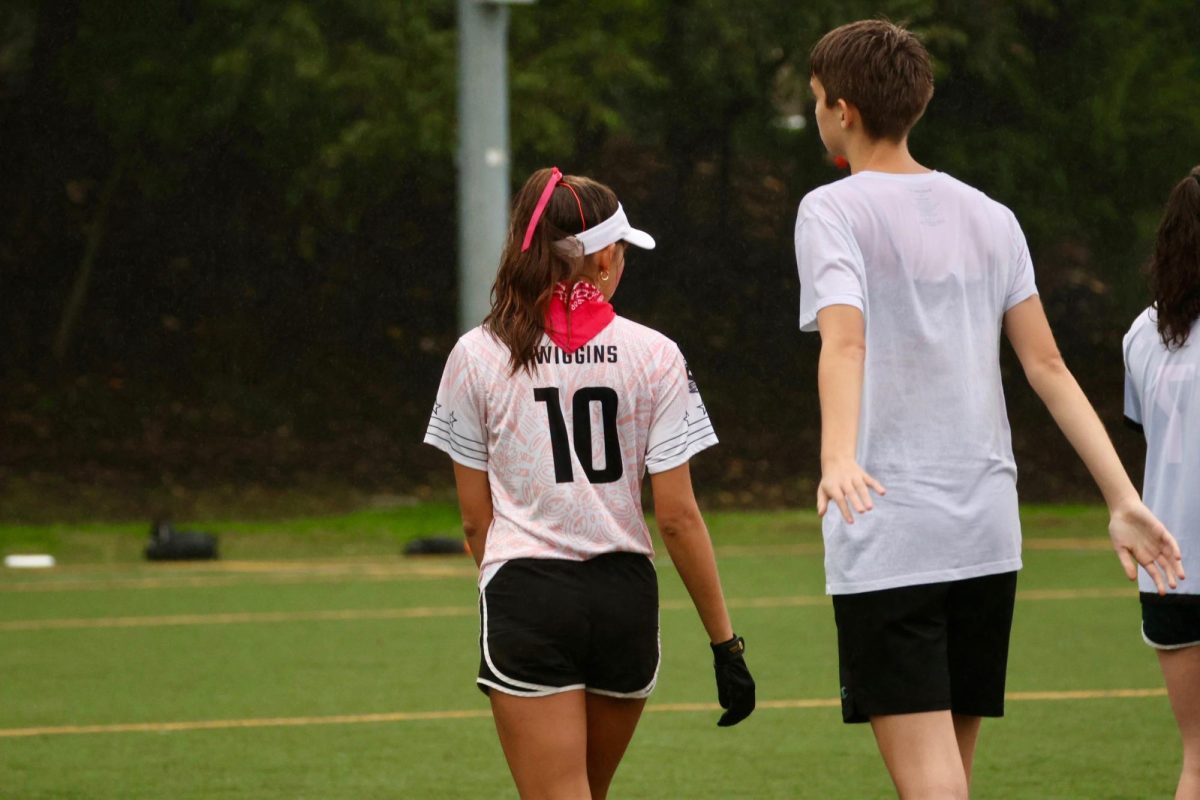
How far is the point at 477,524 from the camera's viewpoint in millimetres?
3916

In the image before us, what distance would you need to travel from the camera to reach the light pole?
643 inches

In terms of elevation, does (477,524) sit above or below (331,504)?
above

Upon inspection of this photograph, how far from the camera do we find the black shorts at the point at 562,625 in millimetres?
3779

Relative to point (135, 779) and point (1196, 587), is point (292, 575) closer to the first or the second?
point (135, 779)

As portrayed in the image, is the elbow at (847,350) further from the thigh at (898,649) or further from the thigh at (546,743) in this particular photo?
the thigh at (546,743)

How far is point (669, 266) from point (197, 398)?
678 cm

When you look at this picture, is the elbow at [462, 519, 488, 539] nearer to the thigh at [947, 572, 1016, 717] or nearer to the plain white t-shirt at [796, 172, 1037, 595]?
the plain white t-shirt at [796, 172, 1037, 595]

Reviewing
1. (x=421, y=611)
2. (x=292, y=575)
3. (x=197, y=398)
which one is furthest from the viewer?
(x=197, y=398)

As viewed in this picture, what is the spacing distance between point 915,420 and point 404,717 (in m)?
4.98

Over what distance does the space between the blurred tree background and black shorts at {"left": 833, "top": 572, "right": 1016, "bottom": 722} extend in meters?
18.0

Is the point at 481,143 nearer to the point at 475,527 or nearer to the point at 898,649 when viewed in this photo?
the point at 475,527

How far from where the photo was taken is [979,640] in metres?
3.71

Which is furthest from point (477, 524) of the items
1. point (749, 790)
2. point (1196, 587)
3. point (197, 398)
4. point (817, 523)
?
point (197, 398)

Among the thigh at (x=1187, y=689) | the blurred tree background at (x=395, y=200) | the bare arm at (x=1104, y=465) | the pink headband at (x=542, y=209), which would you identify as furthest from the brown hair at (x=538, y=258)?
the blurred tree background at (x=395, y=200)
